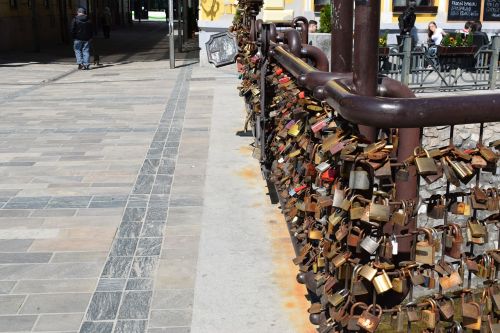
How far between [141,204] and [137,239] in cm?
87

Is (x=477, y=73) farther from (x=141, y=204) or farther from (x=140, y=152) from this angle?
(x=141, y=204)

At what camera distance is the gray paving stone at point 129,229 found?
4.91 m

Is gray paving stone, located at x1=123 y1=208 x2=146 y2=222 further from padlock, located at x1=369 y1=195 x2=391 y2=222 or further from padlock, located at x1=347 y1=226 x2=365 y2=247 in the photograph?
padlock, located at x1=369 y1=195 x2=391 y2=222

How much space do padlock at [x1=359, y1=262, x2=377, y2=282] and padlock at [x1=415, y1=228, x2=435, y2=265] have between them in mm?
153

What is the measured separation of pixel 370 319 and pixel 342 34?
1.62 meters

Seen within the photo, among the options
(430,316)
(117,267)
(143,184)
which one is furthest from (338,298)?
(143,184)

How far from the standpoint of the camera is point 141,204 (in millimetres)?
5652

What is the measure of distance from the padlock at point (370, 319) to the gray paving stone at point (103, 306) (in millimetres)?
1822

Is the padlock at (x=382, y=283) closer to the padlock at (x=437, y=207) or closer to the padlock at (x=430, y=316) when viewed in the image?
the padlock at (x=430, y=316)

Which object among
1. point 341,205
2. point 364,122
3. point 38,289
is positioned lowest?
point 38,289

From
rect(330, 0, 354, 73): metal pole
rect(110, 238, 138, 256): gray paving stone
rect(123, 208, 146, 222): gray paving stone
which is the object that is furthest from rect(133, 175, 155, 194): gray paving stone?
rect(330, 0, 354, 73): metal pole

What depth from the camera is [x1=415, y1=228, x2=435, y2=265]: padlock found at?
2139 millimetres

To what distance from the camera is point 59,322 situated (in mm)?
3584

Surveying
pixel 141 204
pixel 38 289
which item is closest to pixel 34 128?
pixel 141 204
